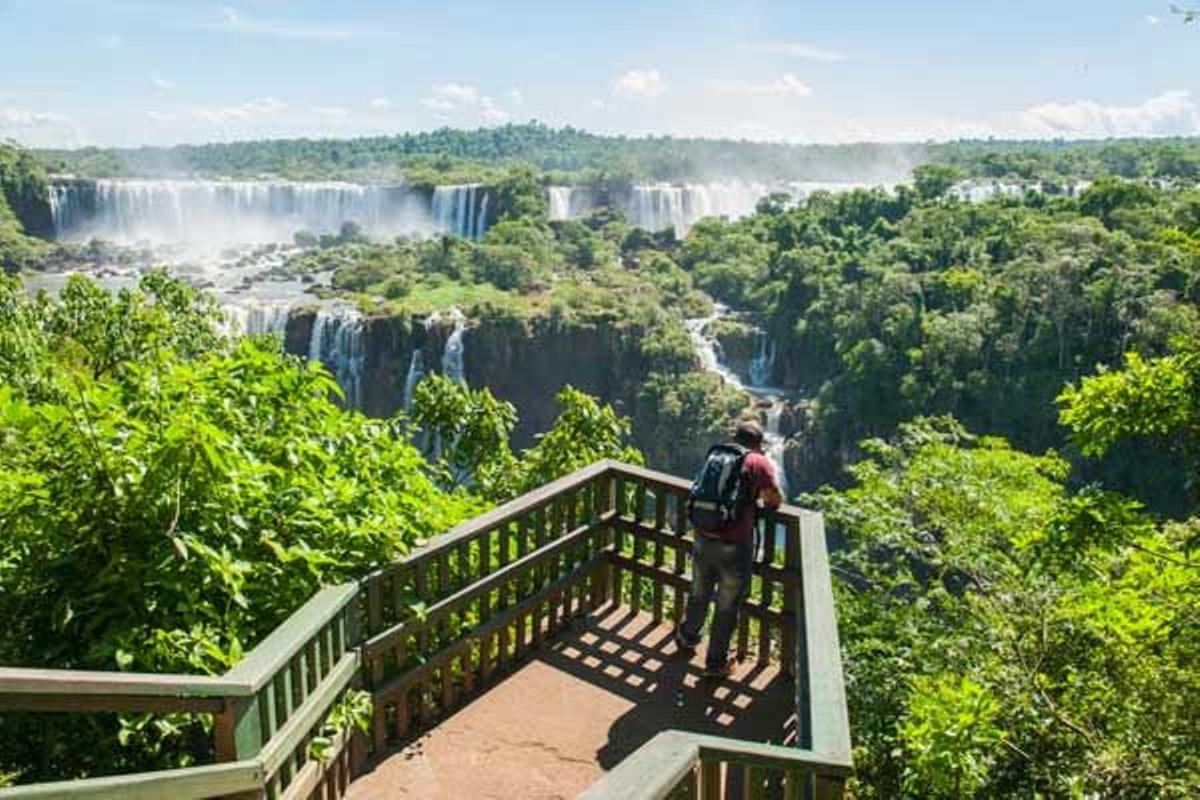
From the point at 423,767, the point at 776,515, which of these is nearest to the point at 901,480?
the point at 776,515

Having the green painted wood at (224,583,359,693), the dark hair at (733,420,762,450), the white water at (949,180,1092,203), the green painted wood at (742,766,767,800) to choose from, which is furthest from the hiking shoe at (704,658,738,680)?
the white water at (949,180,1092,203)

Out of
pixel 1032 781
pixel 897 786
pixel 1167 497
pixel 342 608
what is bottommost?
pixel 1167 497

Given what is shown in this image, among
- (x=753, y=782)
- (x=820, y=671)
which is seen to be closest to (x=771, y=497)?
(x=820, y=671)

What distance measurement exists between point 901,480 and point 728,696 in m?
7.30

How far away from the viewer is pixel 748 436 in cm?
462

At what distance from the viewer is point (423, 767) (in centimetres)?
395

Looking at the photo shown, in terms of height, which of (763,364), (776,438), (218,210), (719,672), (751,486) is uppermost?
(218,210)

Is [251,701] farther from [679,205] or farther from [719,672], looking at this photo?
[679,205]

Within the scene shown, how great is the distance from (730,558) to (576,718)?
1.07 m

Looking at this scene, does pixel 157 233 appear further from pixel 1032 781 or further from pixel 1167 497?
pixel 1032 781

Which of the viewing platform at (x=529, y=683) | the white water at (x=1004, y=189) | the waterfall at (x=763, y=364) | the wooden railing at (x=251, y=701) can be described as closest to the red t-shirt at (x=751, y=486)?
the viewing platform at (x=529, y=683)

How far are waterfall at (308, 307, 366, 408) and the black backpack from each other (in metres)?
42.9

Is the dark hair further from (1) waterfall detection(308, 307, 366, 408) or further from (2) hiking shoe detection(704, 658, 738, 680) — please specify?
(1) waterfall detection(308, 307, 366, 408)

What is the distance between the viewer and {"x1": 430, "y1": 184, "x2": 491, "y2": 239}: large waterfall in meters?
83.8
